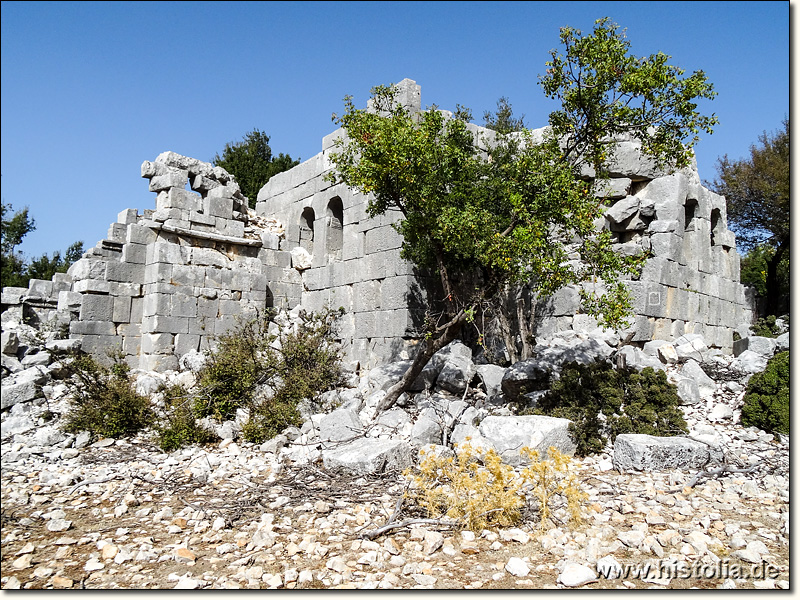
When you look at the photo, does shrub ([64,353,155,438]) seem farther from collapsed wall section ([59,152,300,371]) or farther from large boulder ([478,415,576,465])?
large boulder ([478,415,576,465])

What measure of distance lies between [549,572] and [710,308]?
33.4 feet

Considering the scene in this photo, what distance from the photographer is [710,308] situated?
1249 cm

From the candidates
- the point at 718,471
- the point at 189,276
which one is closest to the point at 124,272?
the point at 189,276

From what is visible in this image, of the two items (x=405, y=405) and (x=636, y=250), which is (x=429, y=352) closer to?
(x=405, y=405)

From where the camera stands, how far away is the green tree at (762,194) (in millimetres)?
17438

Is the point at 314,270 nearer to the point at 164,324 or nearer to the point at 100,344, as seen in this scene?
the point at 164,324

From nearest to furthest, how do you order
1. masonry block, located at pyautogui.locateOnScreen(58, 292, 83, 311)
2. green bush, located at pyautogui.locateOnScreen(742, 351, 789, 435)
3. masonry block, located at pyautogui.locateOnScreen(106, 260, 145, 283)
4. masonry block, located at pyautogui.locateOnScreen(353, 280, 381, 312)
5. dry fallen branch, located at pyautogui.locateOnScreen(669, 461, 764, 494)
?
dry fallen branch, located at pyautogui.locateOnScreen(669, 461, 764, 494)
green bush, located at pyautogui.locateOnScreen(742, 351, 789, 435)
masonry block, located at pyautogui.locateOnScreen(353, 280, 381, 312)
masonry block, located at pyautogui.locateOnScreen(58, 292, 83, 311)
masonry block, located at pyautogui.locateOnScreen(106, 260, 145, 283)

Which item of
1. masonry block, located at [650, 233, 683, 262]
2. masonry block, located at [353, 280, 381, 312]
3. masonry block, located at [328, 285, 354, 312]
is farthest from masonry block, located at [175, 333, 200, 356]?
masonry block, located at [650, 233, 683, 262]

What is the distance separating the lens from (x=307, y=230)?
14422 mm

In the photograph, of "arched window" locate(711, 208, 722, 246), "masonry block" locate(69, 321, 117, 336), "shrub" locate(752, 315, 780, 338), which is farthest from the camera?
"arched window" locate(711, 208, 722, 246)

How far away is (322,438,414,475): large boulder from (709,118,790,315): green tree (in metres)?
14.5

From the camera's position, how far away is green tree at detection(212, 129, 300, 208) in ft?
74.6

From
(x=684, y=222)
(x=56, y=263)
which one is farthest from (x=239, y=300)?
(x=56, y=263)

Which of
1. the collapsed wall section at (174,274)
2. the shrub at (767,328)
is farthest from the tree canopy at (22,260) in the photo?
the shrub at (767,328)
